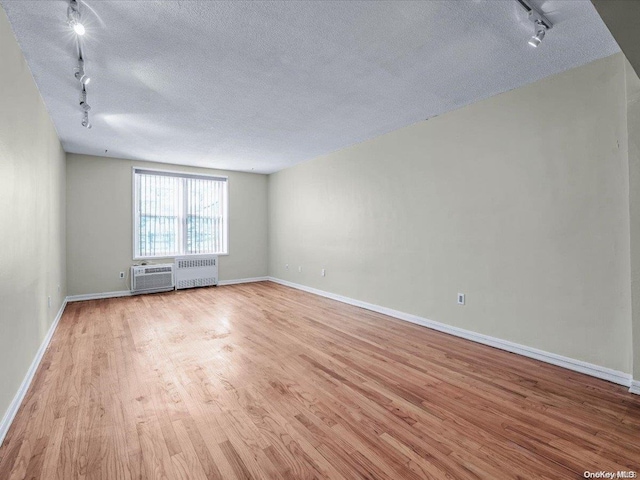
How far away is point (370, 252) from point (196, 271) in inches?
151

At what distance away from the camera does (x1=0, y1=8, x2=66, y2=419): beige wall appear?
6.28 ft

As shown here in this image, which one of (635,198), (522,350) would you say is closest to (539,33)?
(635,198)

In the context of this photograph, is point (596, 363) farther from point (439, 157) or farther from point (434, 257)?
point (439, 157)

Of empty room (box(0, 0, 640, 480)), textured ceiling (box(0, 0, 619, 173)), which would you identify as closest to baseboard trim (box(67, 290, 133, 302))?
empty room (box(0, 0, 640, 480))

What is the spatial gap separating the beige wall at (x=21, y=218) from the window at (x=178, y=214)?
2423 mm

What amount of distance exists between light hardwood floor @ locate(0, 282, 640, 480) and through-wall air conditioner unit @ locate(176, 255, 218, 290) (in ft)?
9.09

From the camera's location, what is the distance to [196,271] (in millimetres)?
6426

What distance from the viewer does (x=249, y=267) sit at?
285 inches

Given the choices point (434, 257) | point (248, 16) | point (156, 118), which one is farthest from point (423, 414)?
point (156, 118)

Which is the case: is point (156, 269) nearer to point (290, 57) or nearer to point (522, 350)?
point (290, 57)

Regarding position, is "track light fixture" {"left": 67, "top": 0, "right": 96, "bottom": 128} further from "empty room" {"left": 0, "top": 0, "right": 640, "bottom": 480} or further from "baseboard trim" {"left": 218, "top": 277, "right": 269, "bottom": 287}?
"baseboard trim" {"left": 218, "top": 277, "right": 269, "bottom": 287}

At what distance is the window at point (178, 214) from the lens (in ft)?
19.7

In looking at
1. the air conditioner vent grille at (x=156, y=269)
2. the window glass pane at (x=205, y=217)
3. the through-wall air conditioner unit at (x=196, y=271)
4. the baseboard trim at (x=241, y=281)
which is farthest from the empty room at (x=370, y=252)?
the baseboard trim at (x=241, y=281)

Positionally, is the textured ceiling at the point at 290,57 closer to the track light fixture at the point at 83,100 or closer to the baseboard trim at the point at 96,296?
the track light fixture at the point at 83,100
